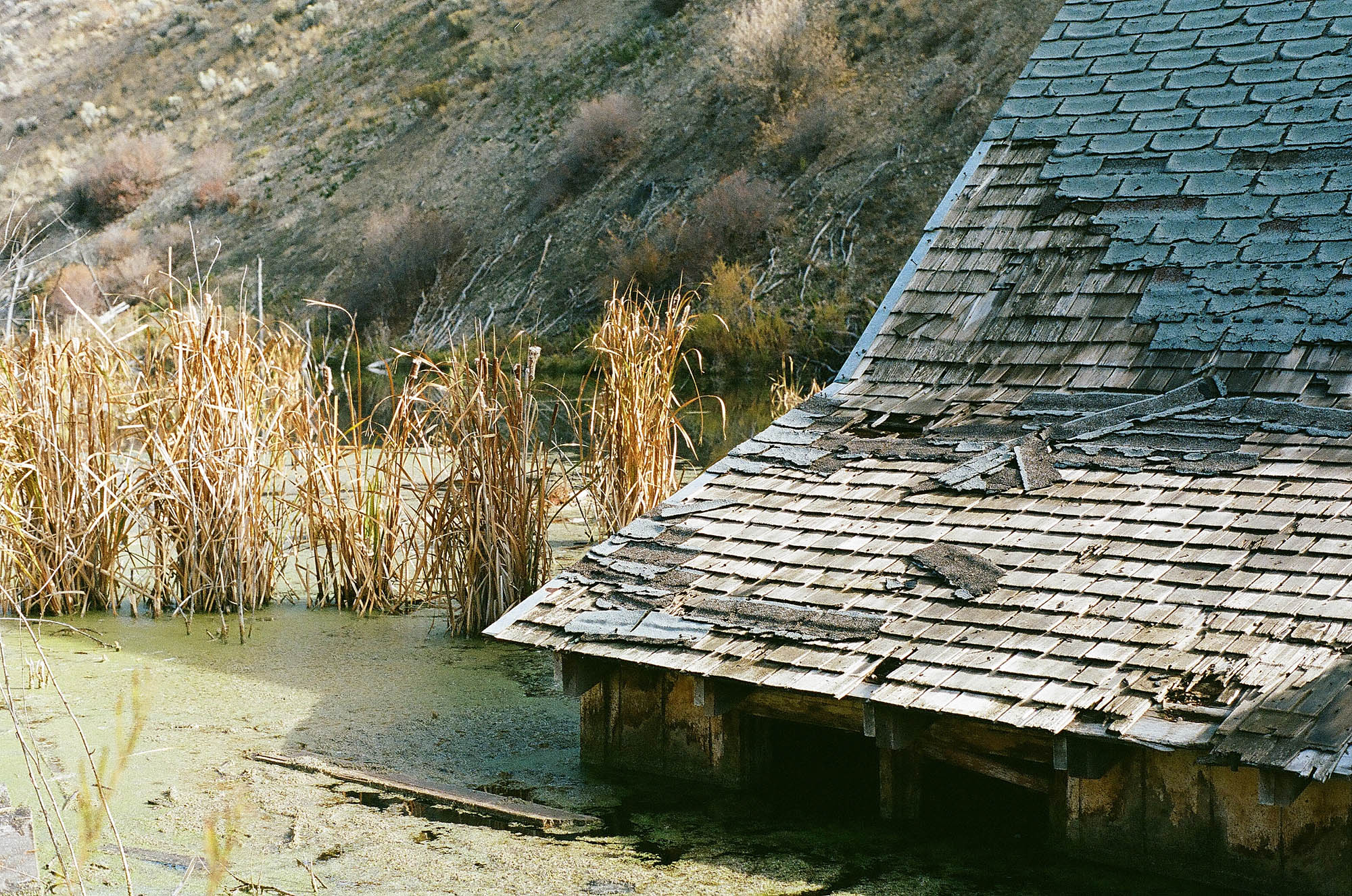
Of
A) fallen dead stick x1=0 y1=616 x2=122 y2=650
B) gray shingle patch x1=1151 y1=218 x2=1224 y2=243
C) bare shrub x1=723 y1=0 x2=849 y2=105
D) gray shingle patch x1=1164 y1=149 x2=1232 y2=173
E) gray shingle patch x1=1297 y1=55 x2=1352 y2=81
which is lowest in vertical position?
fallen dead stick x1=0 y1=616 x2=122 y2=650

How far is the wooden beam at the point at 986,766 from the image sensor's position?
15.4 ft

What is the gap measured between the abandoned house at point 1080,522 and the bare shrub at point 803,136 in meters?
18.1

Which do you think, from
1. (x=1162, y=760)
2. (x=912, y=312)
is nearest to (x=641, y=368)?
(x=912, y=312)

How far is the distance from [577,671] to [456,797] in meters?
0.64

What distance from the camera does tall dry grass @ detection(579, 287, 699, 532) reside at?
26.4ft

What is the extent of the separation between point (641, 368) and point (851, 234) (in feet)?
52.0

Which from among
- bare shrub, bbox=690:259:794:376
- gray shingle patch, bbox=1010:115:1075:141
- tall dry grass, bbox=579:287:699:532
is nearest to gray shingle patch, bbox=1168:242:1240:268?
gray shingle patch, bbox=1010:115:1075:141

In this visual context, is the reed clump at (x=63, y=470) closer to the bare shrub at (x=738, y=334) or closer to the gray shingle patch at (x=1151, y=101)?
the gray shingle patch at (x=1151, y=101)

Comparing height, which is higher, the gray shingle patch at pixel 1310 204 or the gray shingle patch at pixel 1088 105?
the gray shingle patch at pixel 1088 105

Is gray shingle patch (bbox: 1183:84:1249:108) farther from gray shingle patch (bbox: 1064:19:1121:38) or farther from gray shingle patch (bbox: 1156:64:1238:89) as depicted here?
gray shingle patch (bbox: 1064:19:1121:38)

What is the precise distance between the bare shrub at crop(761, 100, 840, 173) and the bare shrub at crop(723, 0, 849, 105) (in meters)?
0.67

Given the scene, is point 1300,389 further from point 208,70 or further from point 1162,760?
point 208,70

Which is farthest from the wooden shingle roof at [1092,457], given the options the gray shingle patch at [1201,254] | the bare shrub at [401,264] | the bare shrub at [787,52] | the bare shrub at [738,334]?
the bare shrub at [401,264]

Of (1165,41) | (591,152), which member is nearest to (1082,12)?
(1165,41)
